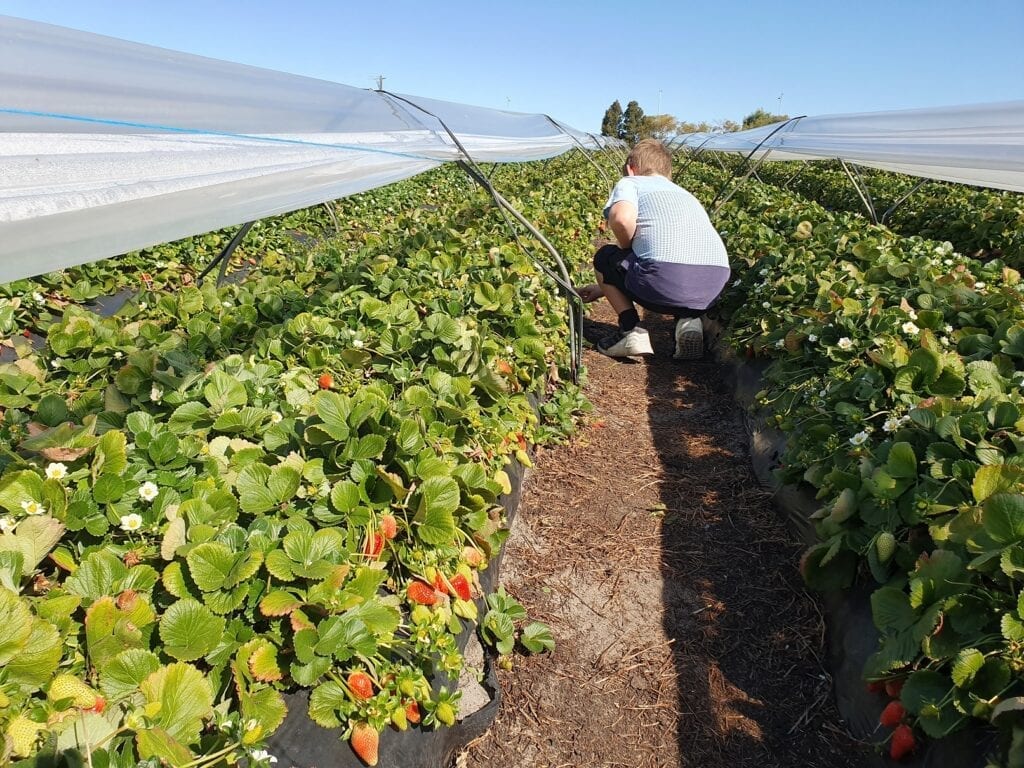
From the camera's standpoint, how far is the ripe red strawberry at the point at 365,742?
1.38m

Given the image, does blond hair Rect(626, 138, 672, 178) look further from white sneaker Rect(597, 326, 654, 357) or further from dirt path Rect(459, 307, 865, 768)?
dirt path Rect(459, 307, 865, 768)

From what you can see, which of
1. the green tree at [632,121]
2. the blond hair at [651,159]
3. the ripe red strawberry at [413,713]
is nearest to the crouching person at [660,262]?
the blond hair at [651,159]

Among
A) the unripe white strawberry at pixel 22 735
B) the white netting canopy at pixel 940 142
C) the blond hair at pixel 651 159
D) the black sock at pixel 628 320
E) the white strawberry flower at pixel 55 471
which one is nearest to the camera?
the unripe white strawberry at pixel 22 735

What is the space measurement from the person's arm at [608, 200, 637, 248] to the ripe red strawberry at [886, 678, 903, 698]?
332 centimetres

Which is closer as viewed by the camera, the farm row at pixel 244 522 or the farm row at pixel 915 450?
the farm row at pixel 244 522

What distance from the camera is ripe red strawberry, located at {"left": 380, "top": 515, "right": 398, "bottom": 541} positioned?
167 centimetres

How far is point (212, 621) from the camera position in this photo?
1.27 meters

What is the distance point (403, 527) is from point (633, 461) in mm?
1947

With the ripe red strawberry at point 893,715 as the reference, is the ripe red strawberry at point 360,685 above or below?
above

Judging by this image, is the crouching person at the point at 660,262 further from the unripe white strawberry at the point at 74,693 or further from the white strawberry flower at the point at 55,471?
the unripe white strawberry at the point at 74,693

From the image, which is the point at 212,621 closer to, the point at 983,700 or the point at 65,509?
the point at 65,509

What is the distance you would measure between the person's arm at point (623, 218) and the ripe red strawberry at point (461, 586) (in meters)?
3.16

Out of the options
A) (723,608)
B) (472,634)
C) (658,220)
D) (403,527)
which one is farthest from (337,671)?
(658,220)

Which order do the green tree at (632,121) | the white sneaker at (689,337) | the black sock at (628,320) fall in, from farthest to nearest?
the green tree at (632,121)
the black sock at (628,320)
the white sneaker at (689,337)
